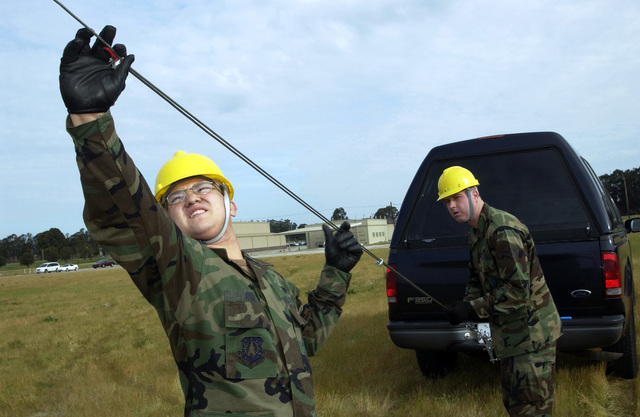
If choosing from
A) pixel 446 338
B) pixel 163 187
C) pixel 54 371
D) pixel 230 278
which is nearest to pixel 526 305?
pixel 446 338

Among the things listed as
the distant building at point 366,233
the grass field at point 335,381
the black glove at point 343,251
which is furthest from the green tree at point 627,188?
the black glove at point 343,251

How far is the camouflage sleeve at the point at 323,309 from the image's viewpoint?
216 cm

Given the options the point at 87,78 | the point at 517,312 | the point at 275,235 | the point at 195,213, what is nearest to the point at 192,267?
the point at 195,213

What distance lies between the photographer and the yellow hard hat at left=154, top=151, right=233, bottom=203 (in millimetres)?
1932

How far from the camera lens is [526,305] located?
2.99 m

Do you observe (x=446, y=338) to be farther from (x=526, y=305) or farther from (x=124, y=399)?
(x=124, y=399)

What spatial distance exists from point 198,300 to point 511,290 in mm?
2028

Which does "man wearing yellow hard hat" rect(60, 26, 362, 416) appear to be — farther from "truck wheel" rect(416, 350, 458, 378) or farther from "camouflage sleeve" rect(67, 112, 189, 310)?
"truck wheel" rect(416, 350, 458, 378)

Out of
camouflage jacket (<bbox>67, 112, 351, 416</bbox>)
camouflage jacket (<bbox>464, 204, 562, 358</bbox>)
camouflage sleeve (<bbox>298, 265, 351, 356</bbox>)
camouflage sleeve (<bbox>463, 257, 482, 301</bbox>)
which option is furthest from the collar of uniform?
camouflage jacket (<bbox>67, 112, 351, 416</bbox>)

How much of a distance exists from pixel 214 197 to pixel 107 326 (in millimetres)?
10204

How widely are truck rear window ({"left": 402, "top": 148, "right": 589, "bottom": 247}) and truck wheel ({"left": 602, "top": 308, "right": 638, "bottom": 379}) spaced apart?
100 centimetres

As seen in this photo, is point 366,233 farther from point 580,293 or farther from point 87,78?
point 87,78

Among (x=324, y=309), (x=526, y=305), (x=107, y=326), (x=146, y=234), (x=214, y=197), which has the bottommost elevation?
(x=107, y=326)

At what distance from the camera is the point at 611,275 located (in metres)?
3.57
